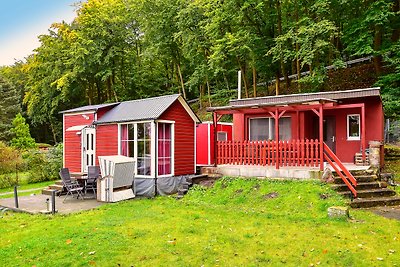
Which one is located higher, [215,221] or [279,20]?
[279,20]

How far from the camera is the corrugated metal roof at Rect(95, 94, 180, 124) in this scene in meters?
12.7

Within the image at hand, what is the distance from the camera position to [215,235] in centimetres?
711

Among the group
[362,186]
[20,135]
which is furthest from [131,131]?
[20,135]

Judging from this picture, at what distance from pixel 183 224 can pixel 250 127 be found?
347 inches

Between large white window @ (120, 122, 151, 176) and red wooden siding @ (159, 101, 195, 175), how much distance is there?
948 mm

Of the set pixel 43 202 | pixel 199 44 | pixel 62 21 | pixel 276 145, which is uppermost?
pixel 62 21

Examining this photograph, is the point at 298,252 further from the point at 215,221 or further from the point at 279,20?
the point at 279,20

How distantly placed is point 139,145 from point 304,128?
7217 mm

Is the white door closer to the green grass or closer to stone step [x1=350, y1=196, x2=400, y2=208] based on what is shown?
the green grass

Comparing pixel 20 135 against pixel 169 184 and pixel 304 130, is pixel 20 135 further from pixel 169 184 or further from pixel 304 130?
pixel 304 130

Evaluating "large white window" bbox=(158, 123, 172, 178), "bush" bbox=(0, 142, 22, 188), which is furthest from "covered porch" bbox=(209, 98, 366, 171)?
"bush" bbox=(0, 142, 22, 188)

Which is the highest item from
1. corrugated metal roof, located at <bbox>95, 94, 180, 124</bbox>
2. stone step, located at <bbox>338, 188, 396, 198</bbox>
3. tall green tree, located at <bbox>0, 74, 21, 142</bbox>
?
tall green tree, located at <bbox>0, 74, 21, 142</bbox>

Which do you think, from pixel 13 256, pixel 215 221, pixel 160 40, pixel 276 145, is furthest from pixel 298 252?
pixel 160 40

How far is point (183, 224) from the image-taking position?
26.5 feet
